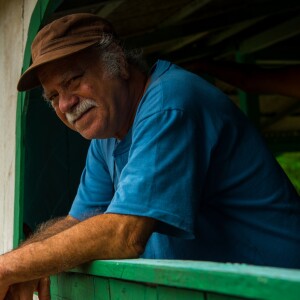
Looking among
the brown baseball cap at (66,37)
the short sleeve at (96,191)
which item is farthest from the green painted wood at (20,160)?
the brown baseball cap at (66,37)

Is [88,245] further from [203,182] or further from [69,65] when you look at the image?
[69,65]

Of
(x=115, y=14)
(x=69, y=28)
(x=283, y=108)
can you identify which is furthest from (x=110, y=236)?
(x=283, y=108)

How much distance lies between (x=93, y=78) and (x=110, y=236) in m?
0.72

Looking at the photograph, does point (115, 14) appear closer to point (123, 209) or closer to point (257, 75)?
point (257, 75)

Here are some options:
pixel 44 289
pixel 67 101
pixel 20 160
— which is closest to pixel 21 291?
pixel 44 289

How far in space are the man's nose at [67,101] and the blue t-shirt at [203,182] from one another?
32cm

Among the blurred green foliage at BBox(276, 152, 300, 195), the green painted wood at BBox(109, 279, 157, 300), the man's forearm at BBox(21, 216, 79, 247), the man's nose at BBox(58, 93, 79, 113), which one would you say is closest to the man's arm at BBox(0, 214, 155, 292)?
the green painted wood at BBox(109, 279, 157, 300)

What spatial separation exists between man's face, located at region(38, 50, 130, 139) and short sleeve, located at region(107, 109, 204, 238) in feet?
1.33

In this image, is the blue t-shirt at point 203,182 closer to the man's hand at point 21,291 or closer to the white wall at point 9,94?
the man's hand at point 21,291

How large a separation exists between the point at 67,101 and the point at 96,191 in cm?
61

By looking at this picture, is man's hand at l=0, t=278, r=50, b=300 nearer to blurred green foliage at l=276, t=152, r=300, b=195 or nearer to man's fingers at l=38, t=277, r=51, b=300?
man's fingers at l=38, t=277, r=51, b=300

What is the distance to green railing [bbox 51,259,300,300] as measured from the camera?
3.74 ft

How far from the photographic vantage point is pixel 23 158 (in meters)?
3.71

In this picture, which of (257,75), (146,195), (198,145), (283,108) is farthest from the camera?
(283,108)
